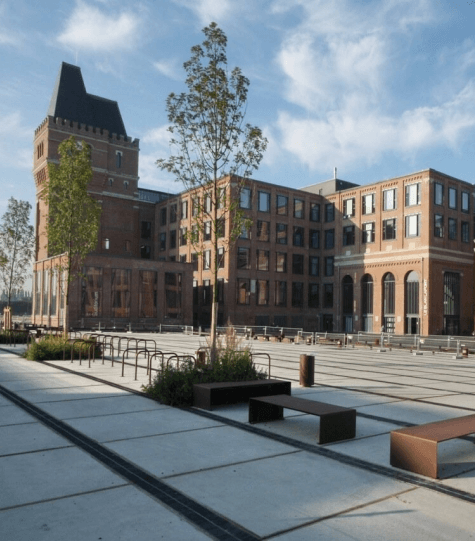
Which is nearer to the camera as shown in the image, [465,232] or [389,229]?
[389,229]

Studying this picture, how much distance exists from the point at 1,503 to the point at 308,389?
338 inches

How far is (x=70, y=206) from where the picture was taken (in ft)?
68.7

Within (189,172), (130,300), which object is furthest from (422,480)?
(130,300)

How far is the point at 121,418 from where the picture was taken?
8.91m

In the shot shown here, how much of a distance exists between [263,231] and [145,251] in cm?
2054

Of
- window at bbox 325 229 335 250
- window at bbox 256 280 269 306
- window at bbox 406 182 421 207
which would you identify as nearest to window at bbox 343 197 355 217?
window at bbox 325 229 335 250

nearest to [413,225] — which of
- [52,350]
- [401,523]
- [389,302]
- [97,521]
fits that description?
[389,302]

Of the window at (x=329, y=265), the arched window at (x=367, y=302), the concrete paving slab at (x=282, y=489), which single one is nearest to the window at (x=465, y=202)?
the arched window at (x=367, y=302)

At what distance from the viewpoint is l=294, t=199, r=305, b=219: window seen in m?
64.8

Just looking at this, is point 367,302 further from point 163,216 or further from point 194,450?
point 194,450

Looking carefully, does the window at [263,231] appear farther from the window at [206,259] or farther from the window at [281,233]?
the window at [206,259]

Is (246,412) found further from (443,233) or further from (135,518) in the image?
(443,233)

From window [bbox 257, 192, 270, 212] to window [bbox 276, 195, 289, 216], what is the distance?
4.64ft

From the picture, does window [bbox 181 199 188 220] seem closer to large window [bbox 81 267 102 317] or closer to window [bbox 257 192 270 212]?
window [bbox 257 192 270 212]
